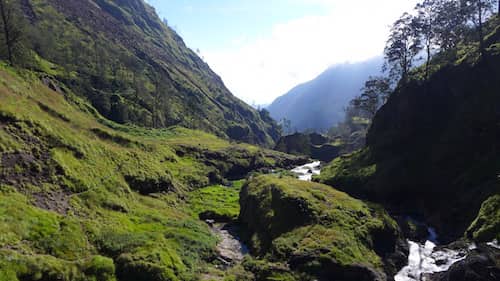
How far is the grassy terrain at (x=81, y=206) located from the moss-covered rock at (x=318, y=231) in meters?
7.84

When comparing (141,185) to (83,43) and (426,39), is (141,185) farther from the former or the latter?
(83,43)

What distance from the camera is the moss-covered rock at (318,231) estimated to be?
34781 mm

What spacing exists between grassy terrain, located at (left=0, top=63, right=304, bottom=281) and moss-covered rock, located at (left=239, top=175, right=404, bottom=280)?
7843 mm

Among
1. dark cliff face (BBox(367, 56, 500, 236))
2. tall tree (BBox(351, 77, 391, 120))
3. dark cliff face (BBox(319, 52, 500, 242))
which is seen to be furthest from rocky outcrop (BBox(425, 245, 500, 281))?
tall tree (BBox(351, 77, 391, 120))

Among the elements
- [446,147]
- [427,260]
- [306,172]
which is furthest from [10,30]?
[446,147]

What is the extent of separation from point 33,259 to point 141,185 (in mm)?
30074

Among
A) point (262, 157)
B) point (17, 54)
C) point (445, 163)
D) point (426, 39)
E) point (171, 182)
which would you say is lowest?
point (445, 163)

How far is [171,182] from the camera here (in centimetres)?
6344

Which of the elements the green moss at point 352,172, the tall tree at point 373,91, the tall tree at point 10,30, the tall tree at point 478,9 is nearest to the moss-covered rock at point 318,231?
the green moss at point 352,172

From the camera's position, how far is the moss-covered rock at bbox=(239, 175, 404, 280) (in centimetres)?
3478

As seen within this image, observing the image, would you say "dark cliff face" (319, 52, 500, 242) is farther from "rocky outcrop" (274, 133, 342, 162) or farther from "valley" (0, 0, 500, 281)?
"rocky outcrop" (274, 133, 342, 162)

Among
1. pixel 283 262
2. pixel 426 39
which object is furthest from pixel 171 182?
pixel 426 39

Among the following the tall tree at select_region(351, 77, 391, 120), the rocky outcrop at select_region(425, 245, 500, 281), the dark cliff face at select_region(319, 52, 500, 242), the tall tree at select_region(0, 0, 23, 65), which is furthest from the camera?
the tall tree at select_region(351, 77, 391, 120)

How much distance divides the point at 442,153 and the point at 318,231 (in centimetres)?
3796
